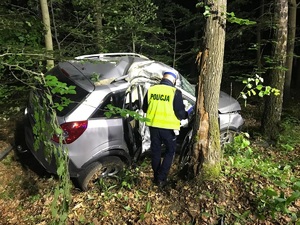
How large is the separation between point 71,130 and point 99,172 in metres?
0.94

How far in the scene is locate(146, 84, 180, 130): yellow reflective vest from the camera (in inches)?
184

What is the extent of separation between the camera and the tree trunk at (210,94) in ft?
12.6

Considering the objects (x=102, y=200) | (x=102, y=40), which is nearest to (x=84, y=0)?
(x=102, y=40)

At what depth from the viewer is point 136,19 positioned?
1003 cm

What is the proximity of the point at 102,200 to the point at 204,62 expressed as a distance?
8.25ft

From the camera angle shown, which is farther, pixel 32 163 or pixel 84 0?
pixel 84 0

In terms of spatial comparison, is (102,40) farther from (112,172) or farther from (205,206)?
(205,206)

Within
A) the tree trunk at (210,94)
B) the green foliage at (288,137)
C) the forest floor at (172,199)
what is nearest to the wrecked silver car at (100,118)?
the forest floor at (172,199)

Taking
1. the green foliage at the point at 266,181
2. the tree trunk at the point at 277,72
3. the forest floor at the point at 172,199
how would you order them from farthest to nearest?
the tree trunk at the point at 277,72 → the forest floor at the point at 172,199 → the green foliage at the point at 266,181

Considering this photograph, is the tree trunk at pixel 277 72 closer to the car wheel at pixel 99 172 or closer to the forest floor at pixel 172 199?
the forest floor at pixel 172 199

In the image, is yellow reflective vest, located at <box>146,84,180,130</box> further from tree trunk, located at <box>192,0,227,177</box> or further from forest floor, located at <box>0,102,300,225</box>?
forest floor, located at <box>0,102,300,225</box>

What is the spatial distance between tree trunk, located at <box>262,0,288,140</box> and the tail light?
460 cm

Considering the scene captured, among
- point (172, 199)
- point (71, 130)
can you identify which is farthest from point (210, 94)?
point (71, 130)

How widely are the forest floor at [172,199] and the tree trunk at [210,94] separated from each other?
12.1 inches
